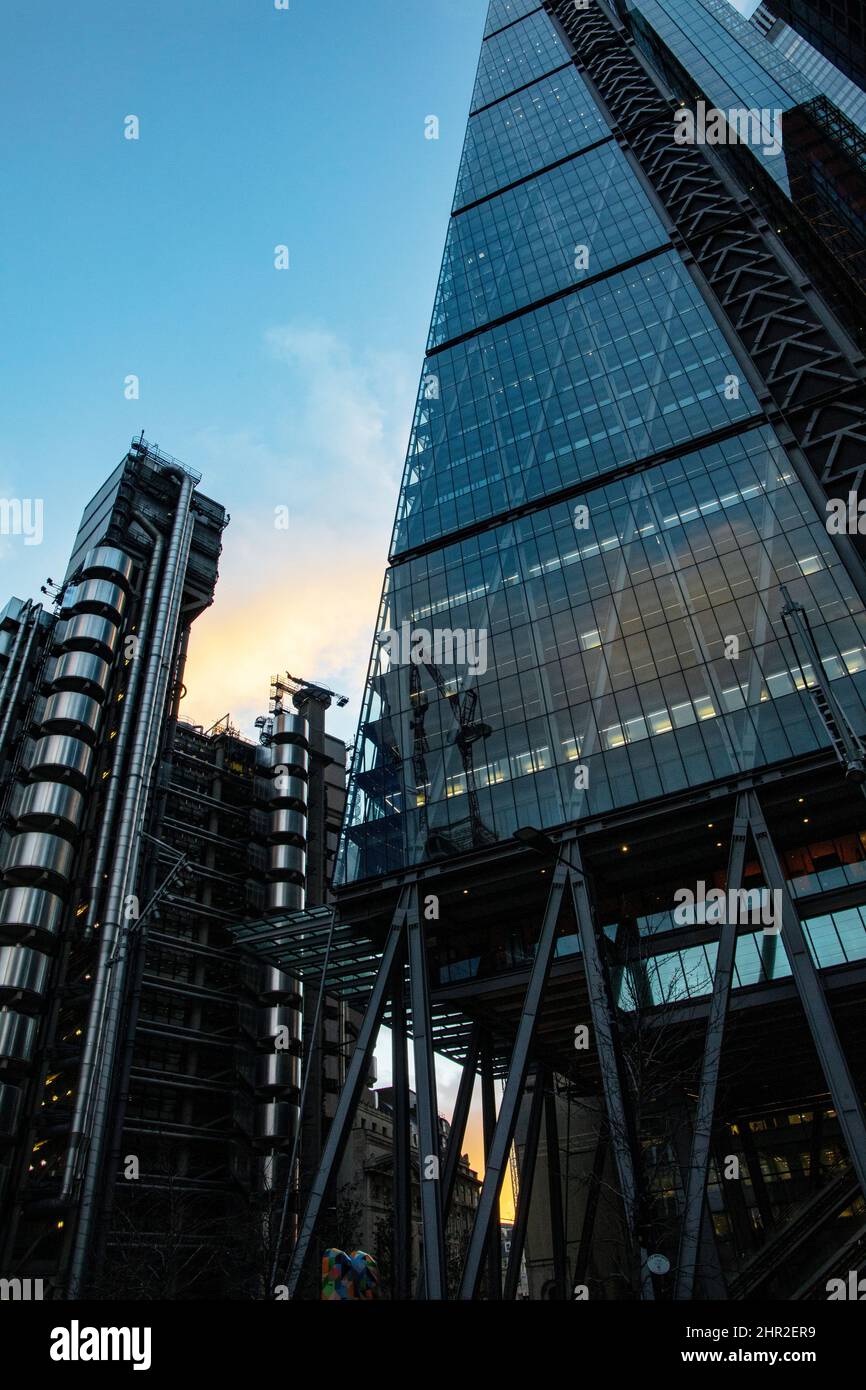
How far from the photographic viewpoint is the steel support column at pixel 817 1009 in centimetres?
2514

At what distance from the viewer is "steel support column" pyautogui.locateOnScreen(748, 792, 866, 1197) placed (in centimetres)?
Answer: 2514

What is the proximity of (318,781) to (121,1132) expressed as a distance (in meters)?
33.6

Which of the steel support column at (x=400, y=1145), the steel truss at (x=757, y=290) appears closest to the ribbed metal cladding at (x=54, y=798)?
the steel support column at (x=400, y=1145)

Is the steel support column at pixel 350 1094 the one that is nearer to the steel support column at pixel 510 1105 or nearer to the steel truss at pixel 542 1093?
the steel truss at pixel 542 1093

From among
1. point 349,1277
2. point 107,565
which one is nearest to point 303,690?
point 107,565

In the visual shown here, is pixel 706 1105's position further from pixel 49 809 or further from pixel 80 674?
pixel 80 674

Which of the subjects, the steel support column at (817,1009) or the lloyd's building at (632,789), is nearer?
the steel support column at (817,1009)

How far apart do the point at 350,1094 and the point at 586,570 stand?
26.5 meters

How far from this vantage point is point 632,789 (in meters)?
34.8

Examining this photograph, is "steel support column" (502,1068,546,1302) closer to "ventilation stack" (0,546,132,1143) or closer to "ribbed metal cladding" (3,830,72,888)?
"ventilation stack" (0,546,132,1143)

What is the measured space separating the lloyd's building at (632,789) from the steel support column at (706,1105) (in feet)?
0.32
